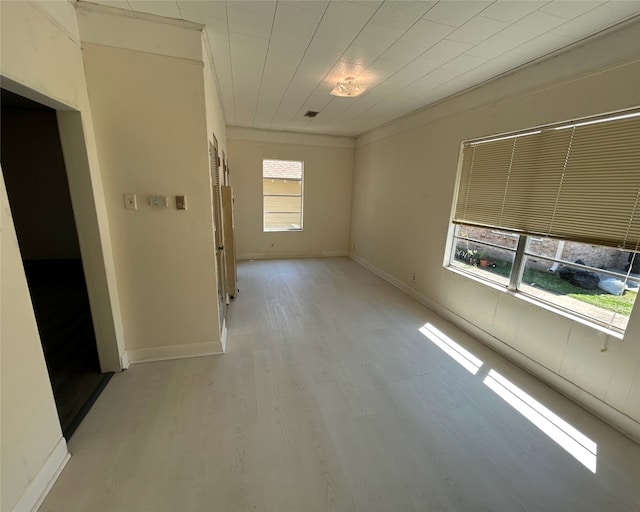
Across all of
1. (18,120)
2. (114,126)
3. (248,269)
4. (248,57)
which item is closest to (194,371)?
(114,126)

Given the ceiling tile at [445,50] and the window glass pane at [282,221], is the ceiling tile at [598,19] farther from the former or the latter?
the window glass pane at [282,221]

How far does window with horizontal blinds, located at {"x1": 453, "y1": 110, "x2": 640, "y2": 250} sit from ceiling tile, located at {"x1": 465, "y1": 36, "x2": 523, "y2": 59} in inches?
27.2

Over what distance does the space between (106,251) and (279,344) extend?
5.25 feet

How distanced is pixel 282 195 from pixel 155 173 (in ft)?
12.4

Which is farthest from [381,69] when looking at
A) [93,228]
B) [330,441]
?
[330,441]

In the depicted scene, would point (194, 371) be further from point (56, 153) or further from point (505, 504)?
point (56, 153)

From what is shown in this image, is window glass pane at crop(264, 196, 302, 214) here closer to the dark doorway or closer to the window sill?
the dark doorway

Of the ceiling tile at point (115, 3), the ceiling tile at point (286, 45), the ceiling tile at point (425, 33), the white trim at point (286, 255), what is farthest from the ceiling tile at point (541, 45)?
the white trim at point (286, 255)

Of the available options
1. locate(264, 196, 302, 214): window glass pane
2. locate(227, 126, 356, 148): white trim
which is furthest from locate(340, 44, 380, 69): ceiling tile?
locate(264, 196, 302, 214): window glass pane

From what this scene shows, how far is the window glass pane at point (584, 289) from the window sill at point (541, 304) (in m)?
0.03

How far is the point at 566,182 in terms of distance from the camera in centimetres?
204

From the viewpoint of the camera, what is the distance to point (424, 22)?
173cm

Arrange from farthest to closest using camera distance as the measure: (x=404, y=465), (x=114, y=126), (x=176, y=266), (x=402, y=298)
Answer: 1. (x=402, y=298)
2. (x=176, y=266)
3. (x=114, y=126)
4. (x=404, y=465)

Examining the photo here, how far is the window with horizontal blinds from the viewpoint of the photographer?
174cm
